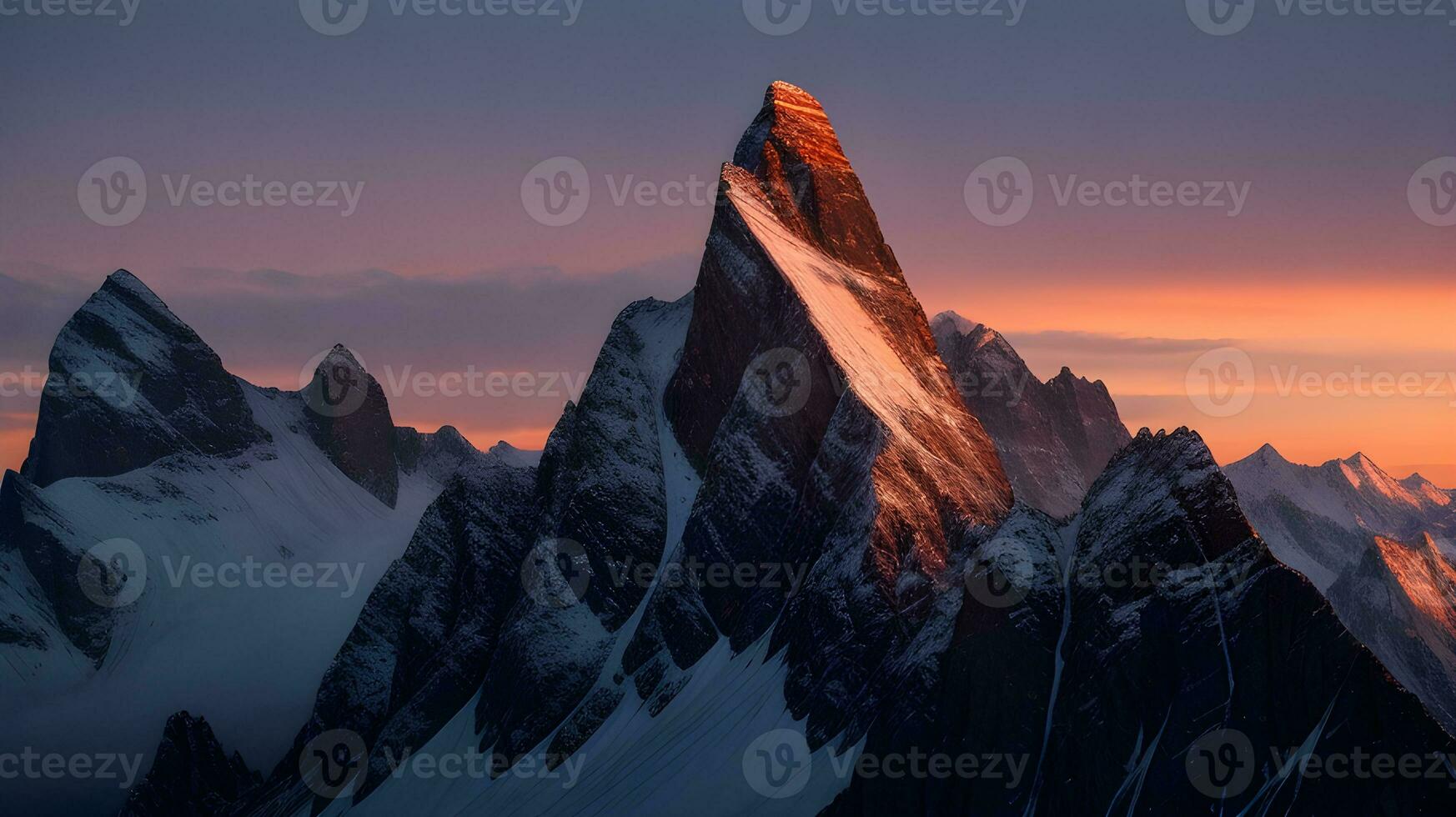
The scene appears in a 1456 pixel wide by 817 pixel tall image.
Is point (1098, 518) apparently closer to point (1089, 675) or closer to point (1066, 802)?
point (1089, 675)

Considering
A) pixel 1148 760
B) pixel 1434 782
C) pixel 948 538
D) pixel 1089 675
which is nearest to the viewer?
pixel 1434 782

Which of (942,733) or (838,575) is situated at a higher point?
(838,575)

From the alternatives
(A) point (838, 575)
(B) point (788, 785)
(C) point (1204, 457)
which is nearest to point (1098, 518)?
(C) point (1204, 457)

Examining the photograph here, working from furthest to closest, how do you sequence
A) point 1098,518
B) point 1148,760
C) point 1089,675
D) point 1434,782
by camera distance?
1. point 1098,518
2. point 1089,675
3. point 1148,760
4. point 1434,782

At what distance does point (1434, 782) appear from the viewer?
460 ft

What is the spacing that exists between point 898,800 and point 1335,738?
148 ft

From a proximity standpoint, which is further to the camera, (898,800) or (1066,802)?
(898,800)

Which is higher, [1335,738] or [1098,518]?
[1098,518]

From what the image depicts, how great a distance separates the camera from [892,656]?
187 meters

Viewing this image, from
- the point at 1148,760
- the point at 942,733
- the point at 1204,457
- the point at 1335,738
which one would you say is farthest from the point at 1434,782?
the point at 942,733

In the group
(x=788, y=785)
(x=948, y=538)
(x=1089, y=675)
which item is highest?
(x=948, y=538)

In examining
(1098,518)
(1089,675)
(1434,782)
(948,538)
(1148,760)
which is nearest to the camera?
(1434,782)

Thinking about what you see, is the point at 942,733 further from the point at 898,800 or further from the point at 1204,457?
the point at 1204,457

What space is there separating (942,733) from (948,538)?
90.9 ft
